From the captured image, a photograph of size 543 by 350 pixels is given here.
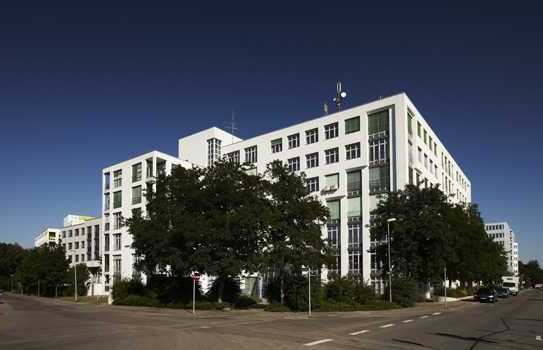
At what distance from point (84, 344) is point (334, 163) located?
151ft

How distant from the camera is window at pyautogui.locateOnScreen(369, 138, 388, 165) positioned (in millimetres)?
55531

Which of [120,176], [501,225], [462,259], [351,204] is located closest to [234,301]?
[351,204]

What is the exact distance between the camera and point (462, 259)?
2040 inches

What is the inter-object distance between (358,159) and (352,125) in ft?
14.4

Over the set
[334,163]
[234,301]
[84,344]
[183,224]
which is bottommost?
[234,301]

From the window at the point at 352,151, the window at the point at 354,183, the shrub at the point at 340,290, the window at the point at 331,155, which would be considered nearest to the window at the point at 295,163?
the window at the point at 331,155

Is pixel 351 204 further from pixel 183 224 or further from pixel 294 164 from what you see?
pixel 183 224

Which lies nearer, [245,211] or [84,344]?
[84,344]

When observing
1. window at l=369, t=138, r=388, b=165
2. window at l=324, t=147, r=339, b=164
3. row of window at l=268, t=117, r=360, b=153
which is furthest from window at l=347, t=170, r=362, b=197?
row of window at l=268, t=117, r=360, b=153

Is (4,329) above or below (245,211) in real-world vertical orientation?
below

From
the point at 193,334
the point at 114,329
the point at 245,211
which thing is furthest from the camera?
the point at 245,211

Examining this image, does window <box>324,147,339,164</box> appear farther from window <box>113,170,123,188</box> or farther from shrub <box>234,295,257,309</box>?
window <box>113,170,123,188</box>

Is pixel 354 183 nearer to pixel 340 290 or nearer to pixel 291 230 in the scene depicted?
pixel 291 230

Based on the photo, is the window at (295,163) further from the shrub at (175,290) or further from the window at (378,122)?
the shrub at (175,290)
